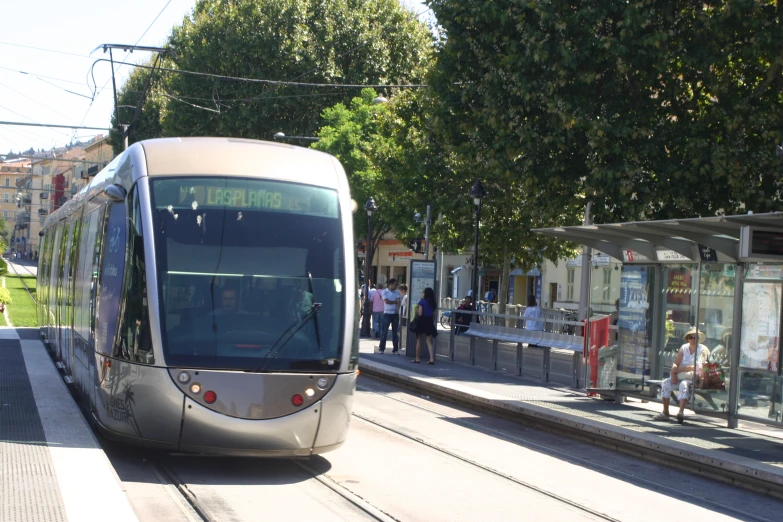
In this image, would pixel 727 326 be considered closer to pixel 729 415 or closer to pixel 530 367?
pixel 729 415

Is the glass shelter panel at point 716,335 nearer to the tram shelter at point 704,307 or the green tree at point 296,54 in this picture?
the tram shelter at point 704,307

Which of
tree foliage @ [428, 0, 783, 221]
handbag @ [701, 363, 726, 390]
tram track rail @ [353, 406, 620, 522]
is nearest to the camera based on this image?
tram track rail @ [353, 406, 620, 522]

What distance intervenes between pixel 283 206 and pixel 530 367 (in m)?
11.2

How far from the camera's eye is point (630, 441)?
12.3 m

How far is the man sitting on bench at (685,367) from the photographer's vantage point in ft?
45.0

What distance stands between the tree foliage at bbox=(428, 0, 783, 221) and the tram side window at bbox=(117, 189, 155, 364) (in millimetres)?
12202

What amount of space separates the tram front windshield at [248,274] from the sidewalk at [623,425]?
173 inches

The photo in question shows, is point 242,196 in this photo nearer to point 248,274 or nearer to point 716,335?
point 248,274

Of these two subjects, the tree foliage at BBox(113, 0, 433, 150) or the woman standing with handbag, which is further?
the tree foliage at BBox(113, 0, 433, 150)

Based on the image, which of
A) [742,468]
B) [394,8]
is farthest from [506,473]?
[394,8]

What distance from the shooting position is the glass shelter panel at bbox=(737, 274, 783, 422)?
12578mm

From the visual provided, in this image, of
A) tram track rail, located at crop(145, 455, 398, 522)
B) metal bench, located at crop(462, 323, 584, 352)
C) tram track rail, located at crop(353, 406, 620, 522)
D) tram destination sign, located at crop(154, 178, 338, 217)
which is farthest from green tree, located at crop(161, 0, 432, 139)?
tram track rail, located at crop(145, 455, 398, 522)

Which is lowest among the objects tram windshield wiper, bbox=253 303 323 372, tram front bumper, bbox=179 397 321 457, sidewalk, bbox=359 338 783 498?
sidewalk, bbox=359 338 783 498

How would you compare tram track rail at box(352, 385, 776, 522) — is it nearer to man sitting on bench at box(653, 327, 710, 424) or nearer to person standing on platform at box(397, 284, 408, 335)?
man sitting on bench at box(653, 327, 710, 424)
